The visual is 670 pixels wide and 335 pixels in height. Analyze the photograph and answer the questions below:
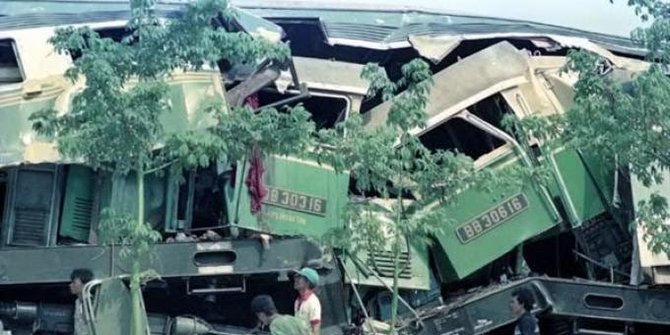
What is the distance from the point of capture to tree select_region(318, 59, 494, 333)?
9398 millimetres

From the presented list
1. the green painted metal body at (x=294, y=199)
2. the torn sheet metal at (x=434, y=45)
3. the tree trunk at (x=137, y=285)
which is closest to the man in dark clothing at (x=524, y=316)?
the green painted metal body at (x=294, y=199)

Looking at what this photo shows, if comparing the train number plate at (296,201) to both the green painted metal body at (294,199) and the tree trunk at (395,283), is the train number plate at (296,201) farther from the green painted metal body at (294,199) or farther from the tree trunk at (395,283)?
the tree trunk at (395,283)

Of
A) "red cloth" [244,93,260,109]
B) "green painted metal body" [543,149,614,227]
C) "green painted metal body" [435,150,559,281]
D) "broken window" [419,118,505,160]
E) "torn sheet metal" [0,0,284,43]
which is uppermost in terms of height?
"torn sheet metal" [0,0,284,43]

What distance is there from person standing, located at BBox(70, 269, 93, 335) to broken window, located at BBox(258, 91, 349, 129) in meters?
2.36

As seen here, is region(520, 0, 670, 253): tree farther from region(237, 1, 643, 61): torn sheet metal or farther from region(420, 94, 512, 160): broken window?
region(237, 1, 643, 61): torn sheet metal

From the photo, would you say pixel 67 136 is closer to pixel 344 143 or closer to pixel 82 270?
pixel 82 270

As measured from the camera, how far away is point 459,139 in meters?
11.2

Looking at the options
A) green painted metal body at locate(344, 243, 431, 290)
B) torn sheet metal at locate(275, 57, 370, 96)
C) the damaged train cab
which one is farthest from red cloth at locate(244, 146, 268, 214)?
torn sheet metal at locate(275, 57, 370, 96)

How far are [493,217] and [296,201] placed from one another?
171 centimetres

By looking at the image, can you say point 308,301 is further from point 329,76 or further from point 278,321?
Result: point 329,76

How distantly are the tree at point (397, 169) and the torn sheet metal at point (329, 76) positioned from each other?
48.2 inches

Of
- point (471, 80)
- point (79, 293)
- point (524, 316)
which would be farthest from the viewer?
point (471, 80)

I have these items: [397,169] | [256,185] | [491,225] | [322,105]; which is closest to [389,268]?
[491,225]

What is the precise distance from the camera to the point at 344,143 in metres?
9.46
